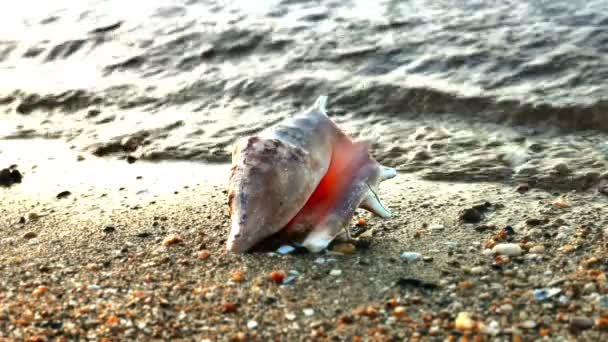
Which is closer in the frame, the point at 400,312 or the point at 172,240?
the point at 400,312

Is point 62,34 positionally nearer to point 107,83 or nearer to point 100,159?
point 107,83

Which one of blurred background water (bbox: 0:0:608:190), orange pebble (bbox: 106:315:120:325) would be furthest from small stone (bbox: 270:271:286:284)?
blurred background water (bbox: 0:0:608:190)

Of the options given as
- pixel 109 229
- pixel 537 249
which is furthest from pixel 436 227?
pixel 109 229

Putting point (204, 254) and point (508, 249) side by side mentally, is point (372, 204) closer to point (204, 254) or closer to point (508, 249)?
point (508, 249)

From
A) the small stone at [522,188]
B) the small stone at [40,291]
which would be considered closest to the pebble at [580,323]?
the small stone at [522,188]

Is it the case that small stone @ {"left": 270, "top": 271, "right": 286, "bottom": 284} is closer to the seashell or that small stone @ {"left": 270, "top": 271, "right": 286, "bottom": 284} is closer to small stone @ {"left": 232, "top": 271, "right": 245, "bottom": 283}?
small stone @ {"left": 232, "top": 271, "right": 245, "bottom": 283}

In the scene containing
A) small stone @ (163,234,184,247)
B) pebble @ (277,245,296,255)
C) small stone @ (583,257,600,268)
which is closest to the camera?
small stone @ (583,257,600,268)
